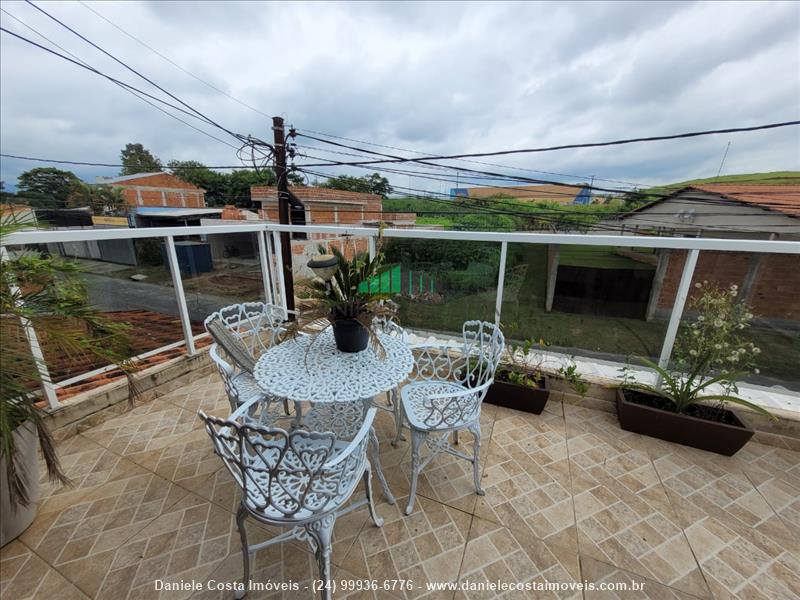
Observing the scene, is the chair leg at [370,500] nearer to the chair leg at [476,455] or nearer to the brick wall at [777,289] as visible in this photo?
the chair leg at [476,455]

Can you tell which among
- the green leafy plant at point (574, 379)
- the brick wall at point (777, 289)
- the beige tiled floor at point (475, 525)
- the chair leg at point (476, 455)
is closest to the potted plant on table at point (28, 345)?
the beige tiled floor at point (475, 525)

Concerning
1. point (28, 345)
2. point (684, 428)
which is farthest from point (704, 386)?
point (28, 345)

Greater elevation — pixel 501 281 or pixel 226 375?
pixel 501 281

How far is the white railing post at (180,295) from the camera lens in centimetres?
249

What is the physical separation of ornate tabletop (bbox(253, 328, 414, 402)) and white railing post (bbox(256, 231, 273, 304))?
1.95 m

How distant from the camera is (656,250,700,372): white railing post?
79.1 inches

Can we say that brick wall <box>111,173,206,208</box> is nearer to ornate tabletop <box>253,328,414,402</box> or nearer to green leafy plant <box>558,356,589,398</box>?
ornate tabletop <box>253,328,414,402</box>

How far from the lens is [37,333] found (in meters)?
1.28

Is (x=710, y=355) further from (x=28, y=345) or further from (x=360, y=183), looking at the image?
(x=360, y=183)

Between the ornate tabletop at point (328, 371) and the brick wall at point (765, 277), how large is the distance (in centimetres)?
210

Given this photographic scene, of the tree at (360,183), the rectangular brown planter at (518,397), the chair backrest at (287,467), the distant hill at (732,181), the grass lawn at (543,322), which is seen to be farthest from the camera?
the tree at (360,183)

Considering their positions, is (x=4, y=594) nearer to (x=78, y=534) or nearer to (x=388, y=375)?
(x=78, y=534)

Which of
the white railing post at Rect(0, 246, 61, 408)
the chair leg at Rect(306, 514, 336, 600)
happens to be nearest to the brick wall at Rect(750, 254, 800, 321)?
the chair leg at Rect(306, 514, 336, 600)

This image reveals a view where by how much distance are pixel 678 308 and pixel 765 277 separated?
0.45 meters
